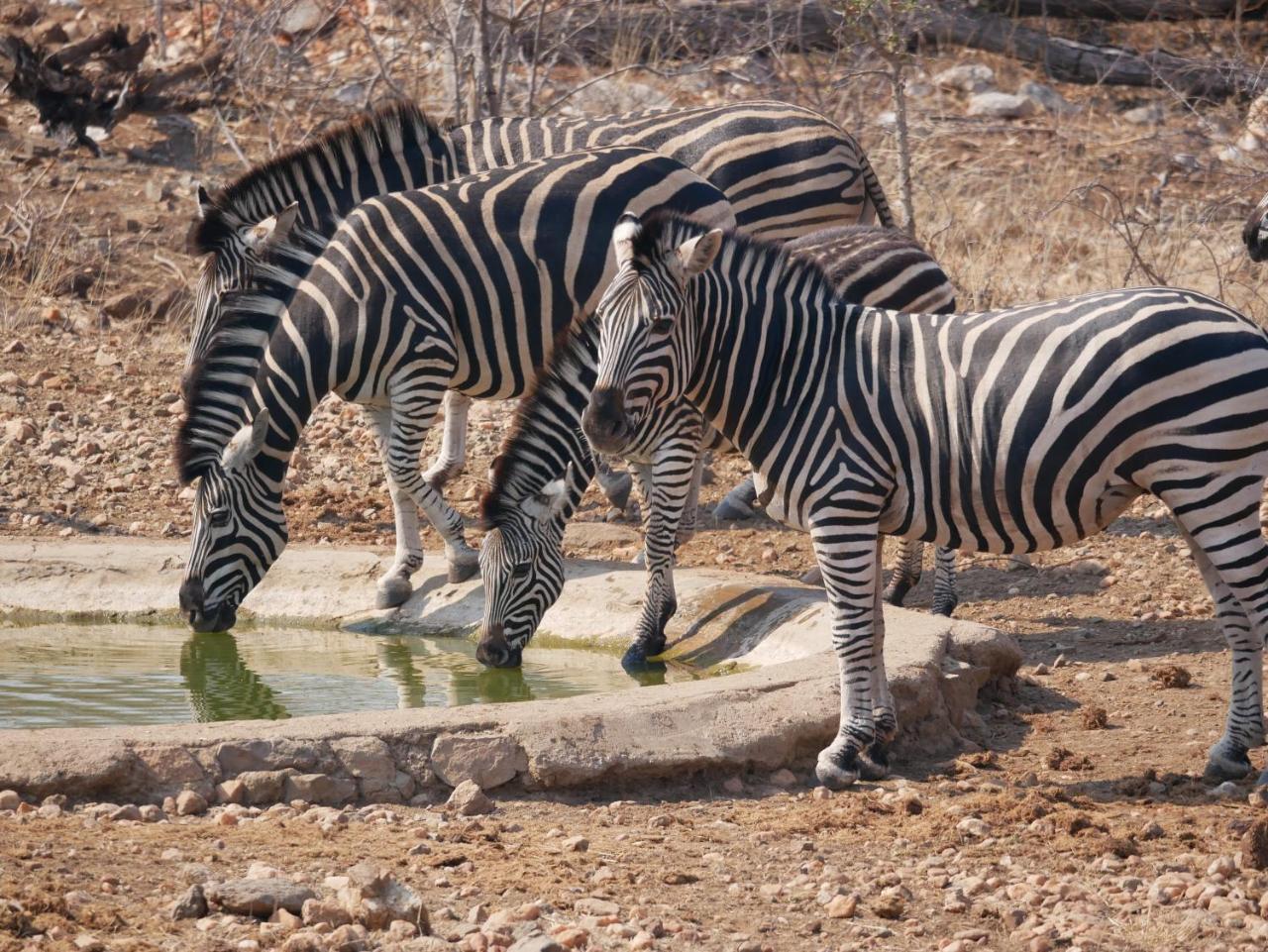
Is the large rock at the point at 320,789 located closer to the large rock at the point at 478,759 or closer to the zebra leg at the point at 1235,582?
the large rock at the point at 478,759

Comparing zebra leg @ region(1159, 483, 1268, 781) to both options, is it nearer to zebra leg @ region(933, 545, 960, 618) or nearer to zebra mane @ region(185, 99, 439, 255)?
zebra leg @ region(933, 545, 960, 618)

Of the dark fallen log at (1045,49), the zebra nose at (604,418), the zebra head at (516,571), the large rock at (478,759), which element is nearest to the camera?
A: the large rock at (478,759)

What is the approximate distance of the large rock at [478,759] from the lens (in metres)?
5.95

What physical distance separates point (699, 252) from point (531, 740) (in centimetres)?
183

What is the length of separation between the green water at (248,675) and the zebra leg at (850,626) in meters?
1.72

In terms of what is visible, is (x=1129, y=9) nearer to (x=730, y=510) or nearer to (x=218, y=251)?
(x=730, y=510)

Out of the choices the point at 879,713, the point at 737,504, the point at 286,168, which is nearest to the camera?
the point at 879,713

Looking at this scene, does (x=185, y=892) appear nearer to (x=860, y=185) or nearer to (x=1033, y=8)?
(x=860, y=185)

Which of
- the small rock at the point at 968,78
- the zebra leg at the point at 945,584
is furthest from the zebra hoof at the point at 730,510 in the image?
the small rock at the point at 968,78

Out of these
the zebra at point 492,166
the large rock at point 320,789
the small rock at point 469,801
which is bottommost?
the small rock at point 469,801

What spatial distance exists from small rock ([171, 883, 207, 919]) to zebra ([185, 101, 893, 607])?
19.9 ft

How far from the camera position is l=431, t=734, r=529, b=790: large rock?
5.95m

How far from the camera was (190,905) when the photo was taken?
4535mm

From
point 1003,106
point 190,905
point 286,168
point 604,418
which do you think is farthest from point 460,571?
point 1003,106
